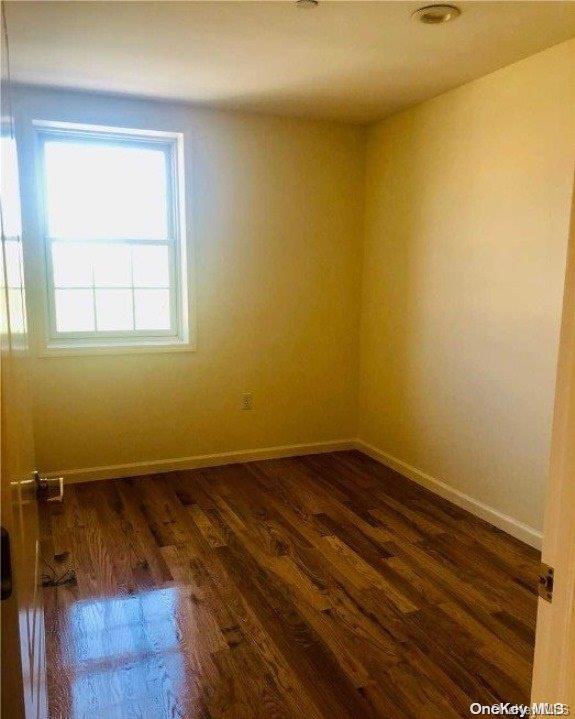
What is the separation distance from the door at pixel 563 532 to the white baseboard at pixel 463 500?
2175 millimetres

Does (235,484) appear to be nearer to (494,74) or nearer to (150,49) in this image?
(150,49)

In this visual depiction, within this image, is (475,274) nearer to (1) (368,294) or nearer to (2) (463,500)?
(1) (368,294)

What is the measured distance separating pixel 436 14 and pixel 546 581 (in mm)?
2258

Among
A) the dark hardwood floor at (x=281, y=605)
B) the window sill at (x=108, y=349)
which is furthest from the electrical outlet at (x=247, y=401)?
the dark hardwood floor at (x=281, y=605)

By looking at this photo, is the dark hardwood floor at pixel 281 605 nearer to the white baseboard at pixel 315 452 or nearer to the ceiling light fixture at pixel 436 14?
the white baseboard at pixel 315 452

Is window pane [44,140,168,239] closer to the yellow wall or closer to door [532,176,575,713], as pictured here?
the yellow wall

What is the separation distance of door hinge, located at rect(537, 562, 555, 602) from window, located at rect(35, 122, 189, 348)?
10.6ft

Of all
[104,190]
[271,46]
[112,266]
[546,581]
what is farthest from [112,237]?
[546,581]

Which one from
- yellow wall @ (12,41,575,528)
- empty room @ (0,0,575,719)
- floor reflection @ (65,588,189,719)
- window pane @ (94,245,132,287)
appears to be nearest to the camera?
floor reflection @ (65,588,189,719)

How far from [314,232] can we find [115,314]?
1.58m

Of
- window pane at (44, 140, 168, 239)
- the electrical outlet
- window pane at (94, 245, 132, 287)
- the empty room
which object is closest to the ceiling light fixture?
the empty room

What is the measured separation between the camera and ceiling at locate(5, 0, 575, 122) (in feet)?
7.25

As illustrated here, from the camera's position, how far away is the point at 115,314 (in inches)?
147

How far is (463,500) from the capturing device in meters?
3.32
